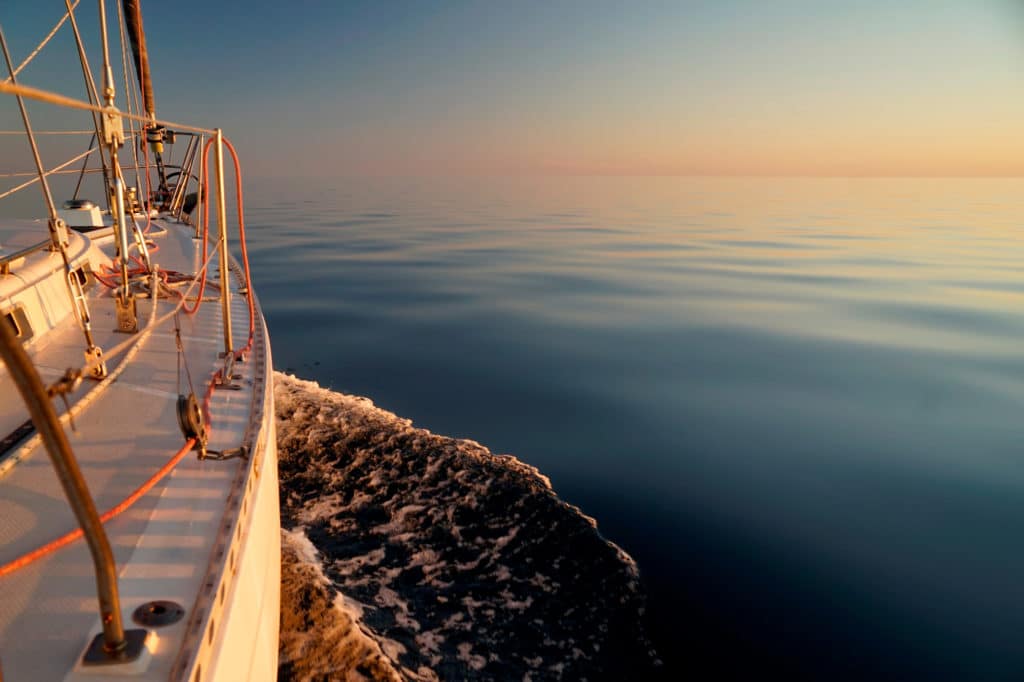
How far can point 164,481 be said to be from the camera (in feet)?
8.48

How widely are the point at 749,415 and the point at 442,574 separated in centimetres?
559

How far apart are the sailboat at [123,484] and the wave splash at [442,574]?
2.85 feet

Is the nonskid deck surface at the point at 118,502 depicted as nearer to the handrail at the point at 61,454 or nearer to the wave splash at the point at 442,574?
the handrail at the point at 61,454

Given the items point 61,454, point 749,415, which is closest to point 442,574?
point 61,454

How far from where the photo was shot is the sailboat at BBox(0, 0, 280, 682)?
156 cm

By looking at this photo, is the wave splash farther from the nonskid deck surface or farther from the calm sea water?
the nonskid deck surface

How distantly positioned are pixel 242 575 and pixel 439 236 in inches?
1071

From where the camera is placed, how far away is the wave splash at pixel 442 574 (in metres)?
3.54

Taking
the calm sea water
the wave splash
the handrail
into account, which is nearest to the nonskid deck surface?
the handrail

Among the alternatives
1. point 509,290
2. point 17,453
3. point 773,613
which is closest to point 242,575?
point 17,453

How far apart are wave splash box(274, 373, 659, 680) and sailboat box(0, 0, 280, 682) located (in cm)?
87

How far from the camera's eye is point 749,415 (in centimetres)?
790

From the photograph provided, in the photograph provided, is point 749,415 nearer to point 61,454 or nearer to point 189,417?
point 189,417

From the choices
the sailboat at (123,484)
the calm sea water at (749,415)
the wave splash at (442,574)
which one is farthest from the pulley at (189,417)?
the calm sea water at (749,415)
